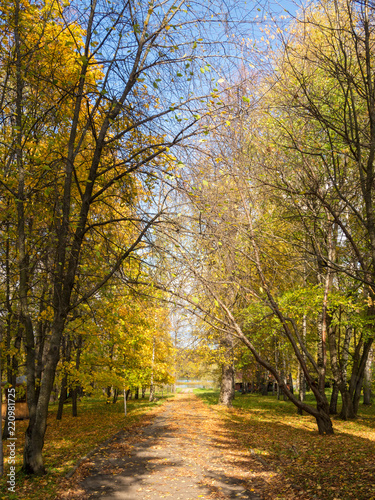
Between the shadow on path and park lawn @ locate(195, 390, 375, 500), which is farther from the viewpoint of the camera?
the shadow on path

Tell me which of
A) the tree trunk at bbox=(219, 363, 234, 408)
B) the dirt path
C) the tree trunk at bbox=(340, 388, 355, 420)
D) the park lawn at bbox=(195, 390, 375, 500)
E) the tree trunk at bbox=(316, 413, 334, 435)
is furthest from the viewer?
the tree trunk at bbox=(219, 363, 234, 408)

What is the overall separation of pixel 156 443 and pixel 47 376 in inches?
186

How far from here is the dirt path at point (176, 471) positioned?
5578 mm

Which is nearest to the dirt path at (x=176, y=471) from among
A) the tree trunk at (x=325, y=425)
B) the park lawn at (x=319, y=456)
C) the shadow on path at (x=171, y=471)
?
the shadow on path at (x=171, y=471)

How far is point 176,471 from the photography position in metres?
6.84

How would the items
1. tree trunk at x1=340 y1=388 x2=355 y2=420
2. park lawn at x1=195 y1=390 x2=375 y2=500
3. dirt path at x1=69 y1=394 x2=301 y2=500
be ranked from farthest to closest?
tree trunk at x1=340 y1=388 x2=355 y2=420 → dirt path at x1=69 y1=394 x2=301 y2=500 → park lawn at x1=195 y1=390 x2=375 y2=500

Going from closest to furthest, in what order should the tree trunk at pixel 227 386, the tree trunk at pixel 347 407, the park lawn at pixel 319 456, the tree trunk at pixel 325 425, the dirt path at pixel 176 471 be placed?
the park lawn at pixel 319 456 → the dirt path at pixel 176 471 → the tree trunk at pixel 325 425 → the tree trunk at pixel 347 407 → the tree trunk at pixel 227 386

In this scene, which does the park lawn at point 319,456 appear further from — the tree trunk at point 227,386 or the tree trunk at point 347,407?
the tree trunk at point 227,386

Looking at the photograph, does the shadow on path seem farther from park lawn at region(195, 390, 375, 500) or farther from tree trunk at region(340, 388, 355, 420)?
tree trunk at region(340, 388, 355, 420)

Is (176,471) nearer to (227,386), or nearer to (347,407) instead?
(347,407)

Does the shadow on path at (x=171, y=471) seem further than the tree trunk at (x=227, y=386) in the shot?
No

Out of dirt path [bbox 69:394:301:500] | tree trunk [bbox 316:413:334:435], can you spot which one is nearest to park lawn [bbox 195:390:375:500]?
tree trunk [bbox 316:413:334:435]

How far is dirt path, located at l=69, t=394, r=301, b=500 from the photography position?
5.58 meters

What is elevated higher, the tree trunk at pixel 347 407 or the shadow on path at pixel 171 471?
the shadow on path at pixel 171 471
